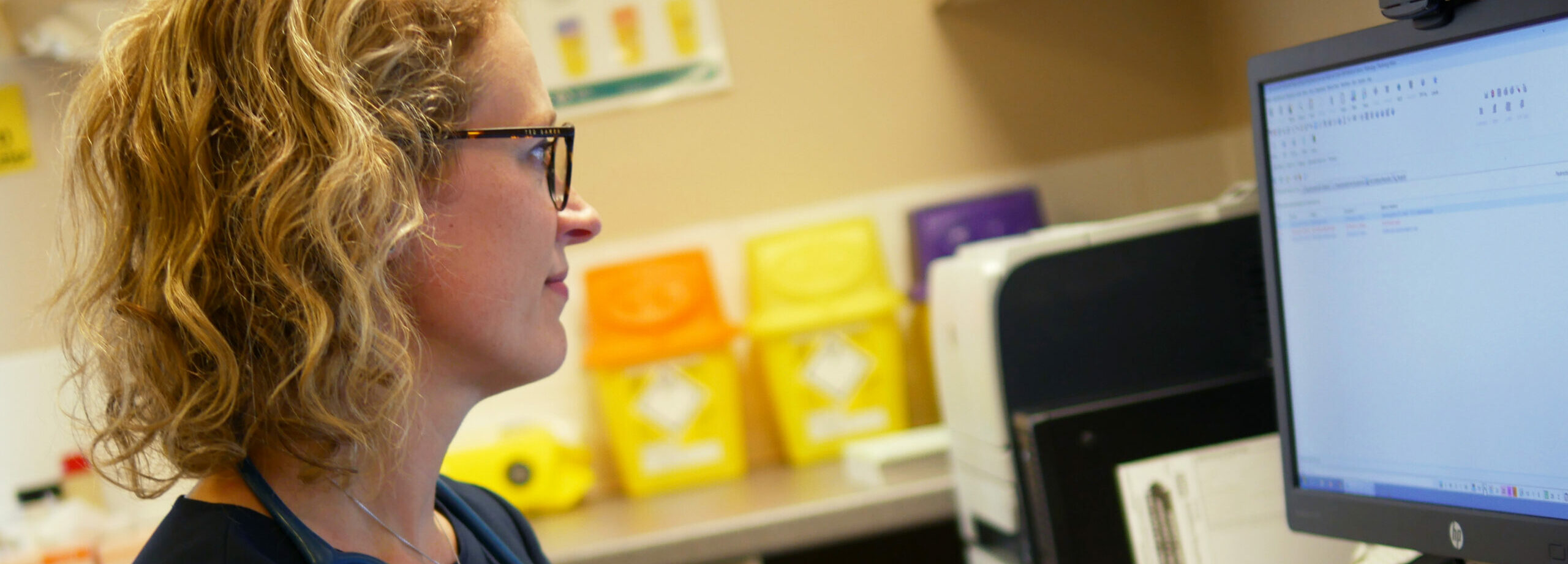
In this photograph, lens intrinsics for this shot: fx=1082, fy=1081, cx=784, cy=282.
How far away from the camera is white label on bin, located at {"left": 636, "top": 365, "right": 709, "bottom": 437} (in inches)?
81.6

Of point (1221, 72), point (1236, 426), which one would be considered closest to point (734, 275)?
point (1221, 72)

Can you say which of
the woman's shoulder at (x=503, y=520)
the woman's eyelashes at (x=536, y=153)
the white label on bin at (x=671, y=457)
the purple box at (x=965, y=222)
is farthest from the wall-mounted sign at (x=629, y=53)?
the woman's eyelashes at (x=536, y=153)

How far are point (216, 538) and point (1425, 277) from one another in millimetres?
891

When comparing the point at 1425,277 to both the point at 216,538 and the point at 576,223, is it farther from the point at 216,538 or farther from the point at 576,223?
the point at 216,538

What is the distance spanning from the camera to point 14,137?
83.4 inches

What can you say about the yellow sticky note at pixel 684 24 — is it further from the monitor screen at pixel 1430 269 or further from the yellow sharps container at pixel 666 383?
the monitor screen at pixel 1430 269

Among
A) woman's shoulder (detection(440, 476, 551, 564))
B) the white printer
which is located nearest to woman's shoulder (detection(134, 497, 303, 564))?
woman's shoulder (detection(440, 476, 551, 564))

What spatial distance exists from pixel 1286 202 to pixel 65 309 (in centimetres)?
99

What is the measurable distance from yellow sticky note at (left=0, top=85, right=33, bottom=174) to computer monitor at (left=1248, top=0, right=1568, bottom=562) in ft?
7.36

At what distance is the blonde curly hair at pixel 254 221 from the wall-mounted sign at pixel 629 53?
4.52 feet

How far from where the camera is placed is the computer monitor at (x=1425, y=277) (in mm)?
732

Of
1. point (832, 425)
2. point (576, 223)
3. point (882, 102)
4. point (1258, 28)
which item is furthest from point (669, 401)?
point (1258, 28)

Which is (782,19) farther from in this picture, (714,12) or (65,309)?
(65,309)

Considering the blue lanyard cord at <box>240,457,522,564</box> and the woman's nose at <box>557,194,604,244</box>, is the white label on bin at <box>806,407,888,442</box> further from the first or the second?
the blue lanyard cord at <box>240,457,522,564</box>
